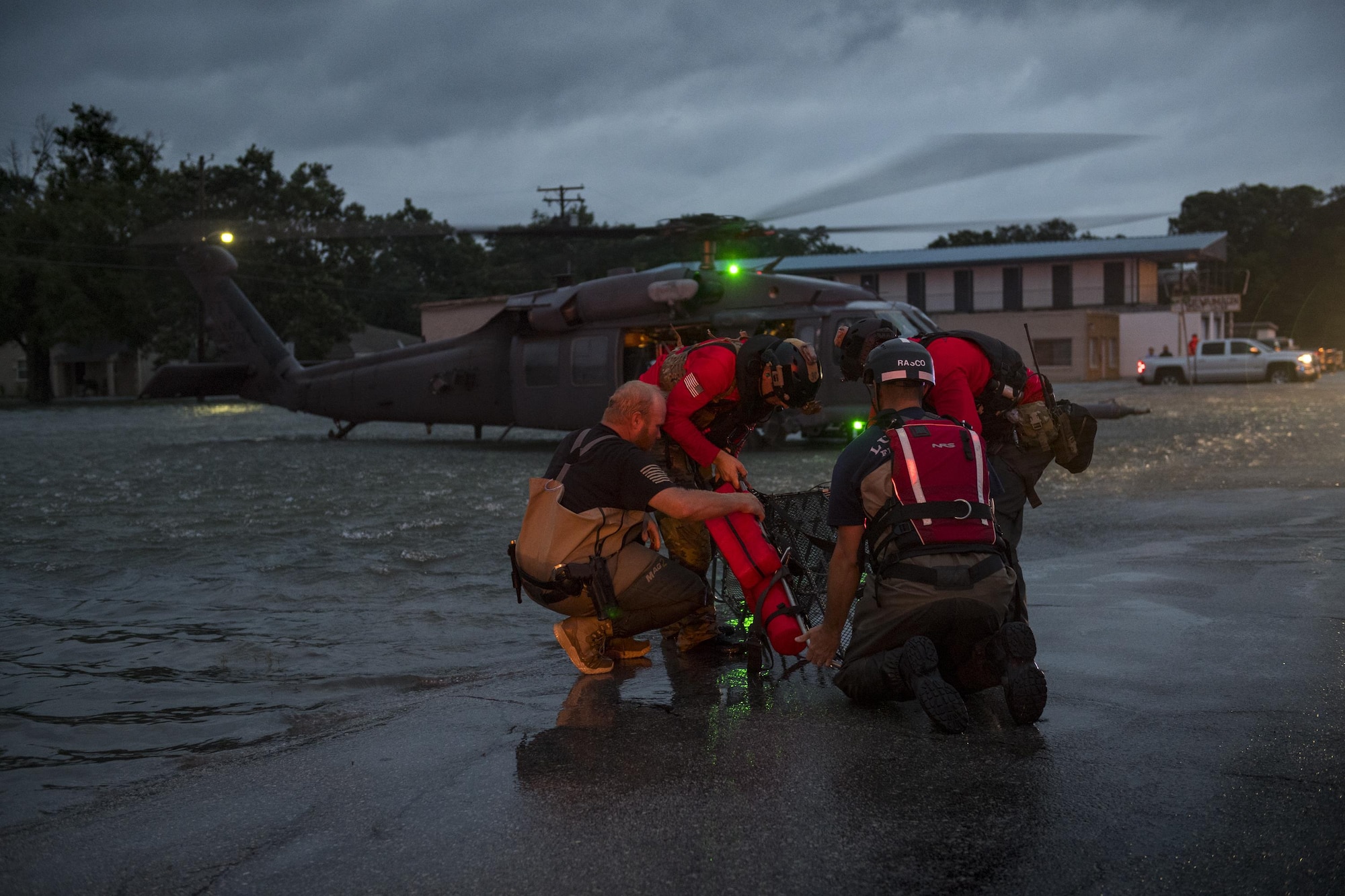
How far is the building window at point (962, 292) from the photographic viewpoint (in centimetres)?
6206

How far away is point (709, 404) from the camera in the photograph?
6258 mm

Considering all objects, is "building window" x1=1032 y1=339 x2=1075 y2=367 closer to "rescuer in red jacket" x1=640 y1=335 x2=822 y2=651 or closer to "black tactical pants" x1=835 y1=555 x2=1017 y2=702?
"rescuer in red jacket" x1=640 y1=335 x2=822 y2=651

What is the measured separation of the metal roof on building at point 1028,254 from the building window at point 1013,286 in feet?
2.53

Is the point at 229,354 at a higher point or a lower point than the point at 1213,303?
lower

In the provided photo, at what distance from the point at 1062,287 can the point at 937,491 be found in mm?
60890

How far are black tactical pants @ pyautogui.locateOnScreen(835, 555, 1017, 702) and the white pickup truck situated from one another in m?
44.4

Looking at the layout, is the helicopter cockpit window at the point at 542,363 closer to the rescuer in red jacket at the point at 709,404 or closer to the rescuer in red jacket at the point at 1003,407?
the rescuer in red jacket at the point at 709,404

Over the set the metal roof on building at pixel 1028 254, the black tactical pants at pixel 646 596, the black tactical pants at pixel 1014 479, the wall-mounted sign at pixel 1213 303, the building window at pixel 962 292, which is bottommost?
the black tactical pants at pixel 646 596

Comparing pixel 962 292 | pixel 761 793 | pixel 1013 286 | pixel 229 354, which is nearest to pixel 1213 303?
pixel 1013 286

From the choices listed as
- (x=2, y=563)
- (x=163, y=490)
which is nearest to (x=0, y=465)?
(x=163, y=490)

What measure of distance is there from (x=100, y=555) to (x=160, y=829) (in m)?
6.98

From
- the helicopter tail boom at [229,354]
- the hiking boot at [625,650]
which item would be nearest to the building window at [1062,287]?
the helicopter tail boom at [229,354]

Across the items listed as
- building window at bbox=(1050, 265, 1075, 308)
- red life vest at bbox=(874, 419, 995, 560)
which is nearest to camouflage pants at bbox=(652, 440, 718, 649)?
red life vest at bbox=(874, 419, 995, 560)

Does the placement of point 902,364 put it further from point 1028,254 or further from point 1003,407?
point 1028,254
